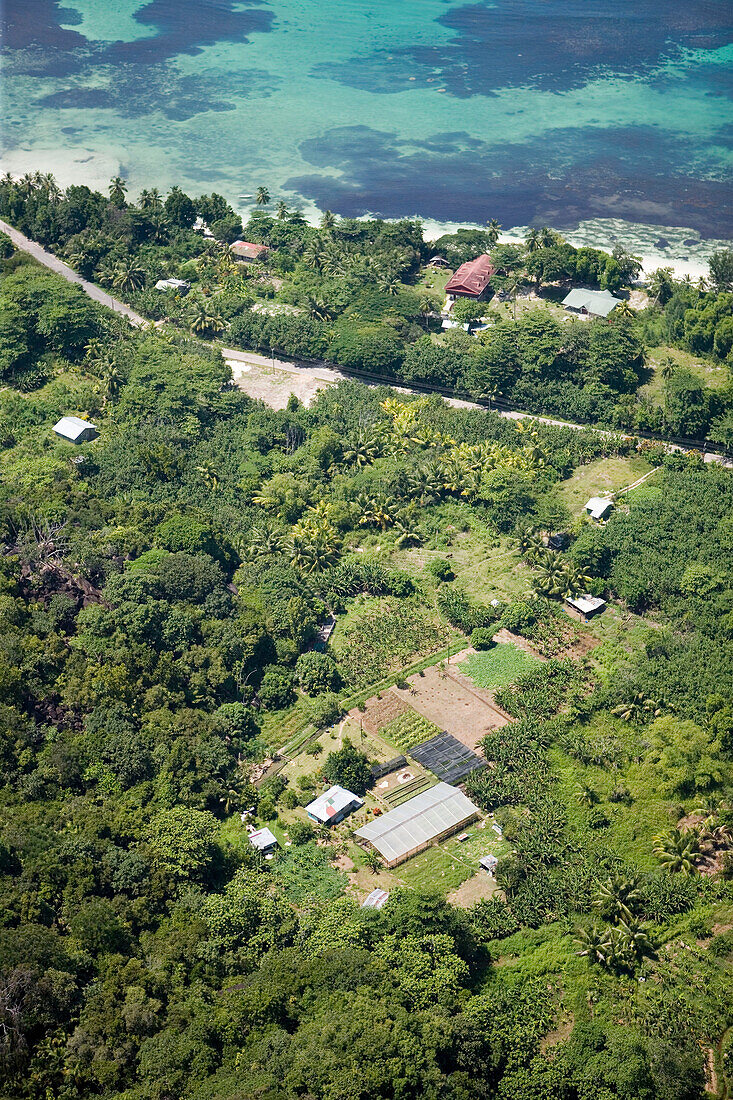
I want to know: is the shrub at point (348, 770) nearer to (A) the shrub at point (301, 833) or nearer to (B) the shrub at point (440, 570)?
(A) the shrub at point (301, 833)

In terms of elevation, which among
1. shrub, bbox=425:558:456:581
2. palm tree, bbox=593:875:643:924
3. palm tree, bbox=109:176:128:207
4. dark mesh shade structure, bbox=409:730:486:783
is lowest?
dark mesh shade structure, bbox=409:730:486:783

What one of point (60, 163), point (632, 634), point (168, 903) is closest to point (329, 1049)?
point (168, 903)

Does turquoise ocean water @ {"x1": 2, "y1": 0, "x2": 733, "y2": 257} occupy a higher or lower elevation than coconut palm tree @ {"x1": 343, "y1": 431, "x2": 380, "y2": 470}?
higher

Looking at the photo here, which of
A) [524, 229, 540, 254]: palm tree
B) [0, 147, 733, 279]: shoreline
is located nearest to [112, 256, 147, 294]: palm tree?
[0, 147, 733, 279]: shoreline

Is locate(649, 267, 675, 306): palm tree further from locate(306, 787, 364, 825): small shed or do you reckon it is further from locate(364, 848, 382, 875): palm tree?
locate(364, 848, 382, 875): palm tree

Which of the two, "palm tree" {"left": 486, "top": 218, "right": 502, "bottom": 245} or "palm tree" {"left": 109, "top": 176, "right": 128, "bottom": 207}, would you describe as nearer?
"palm tree" {"left": 486, "top": 218, "right": 502, "bottom": 245}

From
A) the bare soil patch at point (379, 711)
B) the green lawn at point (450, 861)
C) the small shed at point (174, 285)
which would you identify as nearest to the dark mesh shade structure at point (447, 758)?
the bare soil patch at point (379, 711)

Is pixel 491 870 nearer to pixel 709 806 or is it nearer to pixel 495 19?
pixel 709 806
